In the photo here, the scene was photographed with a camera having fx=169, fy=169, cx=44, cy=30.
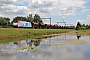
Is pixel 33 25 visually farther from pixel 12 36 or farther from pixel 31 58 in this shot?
pixel 31 58

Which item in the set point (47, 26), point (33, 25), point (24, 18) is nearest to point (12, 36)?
point (33, 25)

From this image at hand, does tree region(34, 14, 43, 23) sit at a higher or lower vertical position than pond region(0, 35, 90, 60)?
higher

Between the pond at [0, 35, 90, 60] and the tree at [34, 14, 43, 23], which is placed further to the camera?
the tree at [34, 14, 43, 23]

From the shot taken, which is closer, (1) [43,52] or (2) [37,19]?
(1) [43,52]

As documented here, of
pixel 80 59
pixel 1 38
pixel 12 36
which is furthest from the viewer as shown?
pixel 12 36

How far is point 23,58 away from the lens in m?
19.0

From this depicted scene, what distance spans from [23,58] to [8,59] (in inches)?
69.0

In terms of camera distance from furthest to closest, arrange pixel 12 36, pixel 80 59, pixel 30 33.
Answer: pixel 30 33, pixel 12 36, pixel 80 59

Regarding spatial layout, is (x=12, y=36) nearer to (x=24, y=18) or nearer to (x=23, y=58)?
(x=23, y=58)

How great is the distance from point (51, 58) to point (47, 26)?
99.4 meters

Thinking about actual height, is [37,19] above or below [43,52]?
above

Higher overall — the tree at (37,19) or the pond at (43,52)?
the tree at (37,19)

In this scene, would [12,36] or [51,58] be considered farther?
[12,36]

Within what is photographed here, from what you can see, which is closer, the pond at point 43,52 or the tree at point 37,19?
the pond at point 43,52
